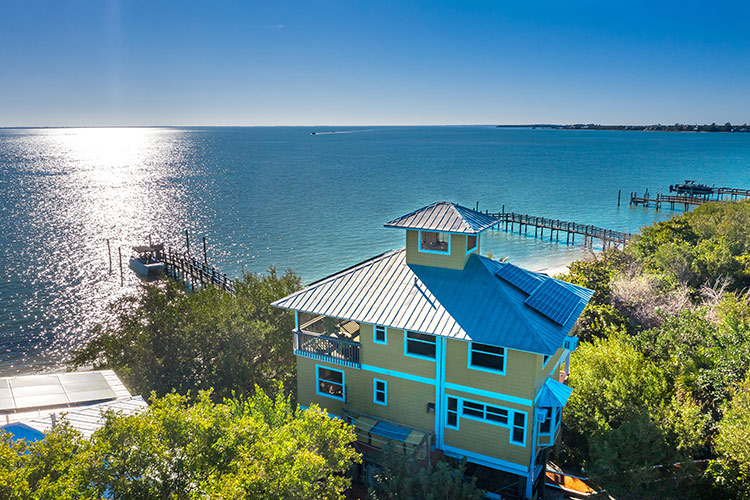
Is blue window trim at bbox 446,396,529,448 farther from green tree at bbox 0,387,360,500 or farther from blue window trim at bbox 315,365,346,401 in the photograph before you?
green tree at bbox 0,387,360,500

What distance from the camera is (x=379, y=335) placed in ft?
68.2

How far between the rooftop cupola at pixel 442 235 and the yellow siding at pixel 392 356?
359 cm

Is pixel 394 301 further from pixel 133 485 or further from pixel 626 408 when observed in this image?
pixel 133 485

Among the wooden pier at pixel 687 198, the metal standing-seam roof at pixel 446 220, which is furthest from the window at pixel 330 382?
the wooden pier at pixel 687 198

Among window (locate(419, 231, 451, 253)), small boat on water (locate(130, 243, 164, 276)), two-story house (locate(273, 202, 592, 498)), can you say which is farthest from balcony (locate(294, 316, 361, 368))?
small boat on water (locate(130, 243, 164, 276))

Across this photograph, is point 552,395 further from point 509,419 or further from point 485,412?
point 485,412

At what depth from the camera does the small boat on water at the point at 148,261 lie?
56844mm

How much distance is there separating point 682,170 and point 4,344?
156 m

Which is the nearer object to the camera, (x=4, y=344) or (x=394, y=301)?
(x=394, y=301)

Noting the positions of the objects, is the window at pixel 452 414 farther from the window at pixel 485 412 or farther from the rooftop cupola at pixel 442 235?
the rooftop cupola at pixel 442 235

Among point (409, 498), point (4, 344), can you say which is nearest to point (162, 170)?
point (4, 344)

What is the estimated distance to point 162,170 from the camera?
16525cm

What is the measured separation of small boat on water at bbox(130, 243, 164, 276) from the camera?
5684 cm

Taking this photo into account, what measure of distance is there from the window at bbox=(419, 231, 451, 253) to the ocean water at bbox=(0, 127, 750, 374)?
31.1 m
